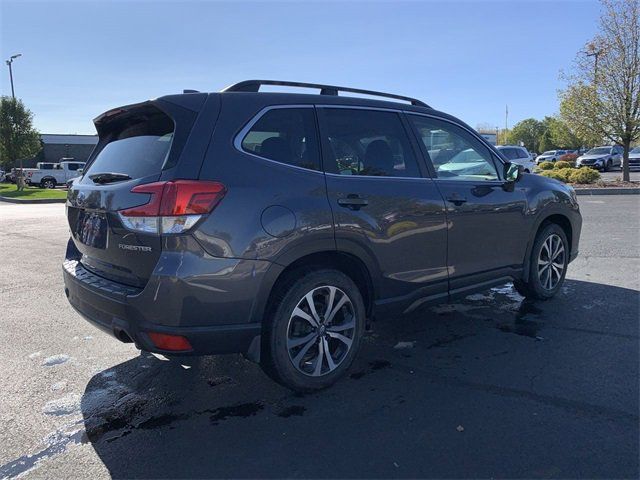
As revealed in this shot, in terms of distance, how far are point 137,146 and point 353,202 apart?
1.49 metres

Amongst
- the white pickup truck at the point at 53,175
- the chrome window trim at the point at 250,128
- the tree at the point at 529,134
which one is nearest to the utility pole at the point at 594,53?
the chrome window trim at the point at 250,128

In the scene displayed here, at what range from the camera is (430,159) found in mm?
4184

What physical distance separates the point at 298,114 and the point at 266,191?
739 millimetres

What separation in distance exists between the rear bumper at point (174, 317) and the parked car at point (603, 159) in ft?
122

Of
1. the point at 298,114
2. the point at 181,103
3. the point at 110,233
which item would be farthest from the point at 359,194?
the point at 110,233

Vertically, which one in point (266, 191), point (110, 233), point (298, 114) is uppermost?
point (298, 114)

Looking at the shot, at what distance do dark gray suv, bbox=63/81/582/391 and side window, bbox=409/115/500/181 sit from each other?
0.02 metres

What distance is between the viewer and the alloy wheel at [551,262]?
533 cm

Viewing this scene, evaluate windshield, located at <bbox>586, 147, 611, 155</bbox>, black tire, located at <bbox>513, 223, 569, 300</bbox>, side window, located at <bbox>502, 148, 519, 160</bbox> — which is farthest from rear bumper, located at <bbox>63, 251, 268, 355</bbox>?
windshield, located at <bbox>586, 147, 611, 155</bbox>

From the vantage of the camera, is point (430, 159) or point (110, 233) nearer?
point (110, 233)

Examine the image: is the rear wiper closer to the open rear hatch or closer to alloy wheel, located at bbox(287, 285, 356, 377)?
the open rear hatch

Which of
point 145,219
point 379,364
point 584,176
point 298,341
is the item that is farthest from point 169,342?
point 584,176

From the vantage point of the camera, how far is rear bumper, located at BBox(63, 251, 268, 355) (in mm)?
2906

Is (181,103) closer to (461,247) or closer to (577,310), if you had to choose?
(461,247)
